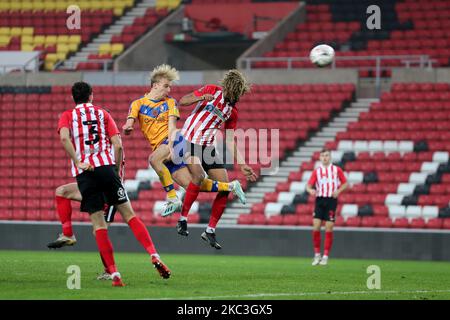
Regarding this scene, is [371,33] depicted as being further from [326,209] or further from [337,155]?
[326,209]

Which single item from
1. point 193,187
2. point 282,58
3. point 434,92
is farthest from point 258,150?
point 193,187

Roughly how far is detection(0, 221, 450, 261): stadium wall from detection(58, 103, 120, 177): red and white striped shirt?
11.4m

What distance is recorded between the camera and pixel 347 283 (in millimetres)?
12625

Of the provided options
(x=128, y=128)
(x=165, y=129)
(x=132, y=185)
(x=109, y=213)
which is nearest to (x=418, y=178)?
(x=132, y=185)

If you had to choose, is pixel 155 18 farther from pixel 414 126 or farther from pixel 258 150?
pixel 414 126

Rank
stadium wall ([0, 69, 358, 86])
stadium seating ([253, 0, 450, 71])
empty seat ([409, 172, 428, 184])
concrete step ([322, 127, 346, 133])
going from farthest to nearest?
stadium seating ([253, 0, 450, 71]) → stadium wall ([0, 69, 358, 86]) → concrete step ([322, 127, 346, 133]) → empty seat ([409, 172, 428, 184])

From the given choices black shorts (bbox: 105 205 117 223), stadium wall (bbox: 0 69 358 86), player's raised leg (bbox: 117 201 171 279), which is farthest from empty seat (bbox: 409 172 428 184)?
player's raised leg (bbox: 117 201 171 279)

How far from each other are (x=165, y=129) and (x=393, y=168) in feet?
35.1

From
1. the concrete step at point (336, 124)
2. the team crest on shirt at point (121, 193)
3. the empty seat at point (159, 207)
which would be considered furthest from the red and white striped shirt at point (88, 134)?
the concrete step at point (336, 124)

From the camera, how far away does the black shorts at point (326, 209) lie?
1930 cm

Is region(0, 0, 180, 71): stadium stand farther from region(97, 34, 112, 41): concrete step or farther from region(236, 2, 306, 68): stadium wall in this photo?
region(236, 2, 306, 68): stadium wall

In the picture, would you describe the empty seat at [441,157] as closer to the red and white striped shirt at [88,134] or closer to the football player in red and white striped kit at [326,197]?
the football player in red and white striped kit at [326,197]

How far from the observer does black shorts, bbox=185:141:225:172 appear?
45.0 feet

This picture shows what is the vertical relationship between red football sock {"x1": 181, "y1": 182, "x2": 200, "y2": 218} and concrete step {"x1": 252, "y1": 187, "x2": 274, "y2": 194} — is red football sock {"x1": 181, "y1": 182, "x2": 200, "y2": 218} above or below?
above
